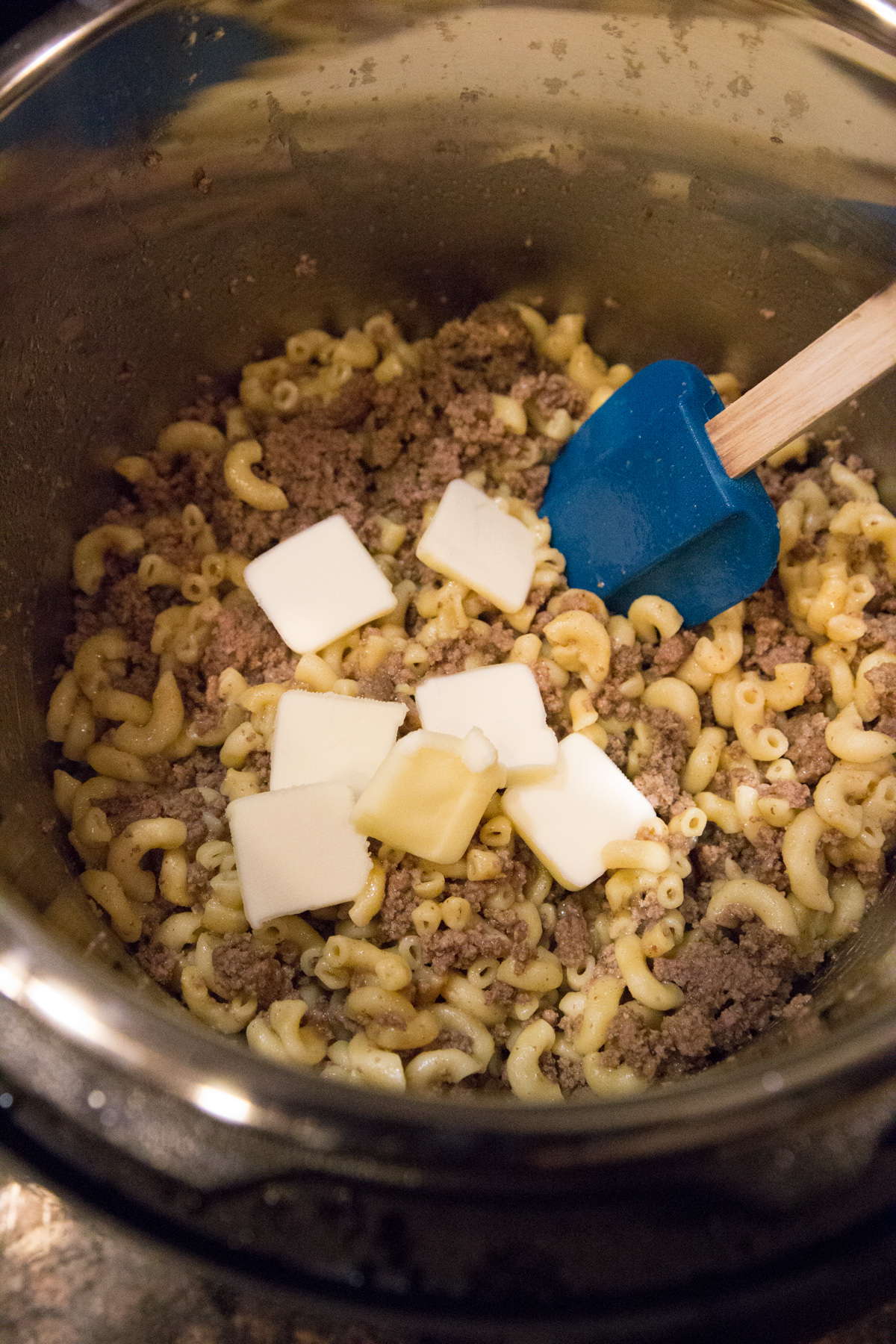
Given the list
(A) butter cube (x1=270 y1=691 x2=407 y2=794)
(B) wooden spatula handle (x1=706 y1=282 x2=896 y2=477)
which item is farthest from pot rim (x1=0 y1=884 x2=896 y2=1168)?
(B) wooden spatula handle (x1=706 y1=282 x2=896 y2=477)

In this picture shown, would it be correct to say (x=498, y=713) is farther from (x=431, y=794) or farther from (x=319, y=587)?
(x=319, y=587)

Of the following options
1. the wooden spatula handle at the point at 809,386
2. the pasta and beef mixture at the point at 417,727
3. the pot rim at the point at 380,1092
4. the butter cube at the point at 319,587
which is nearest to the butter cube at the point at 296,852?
the pasta and beef mixture at the point at 417,727

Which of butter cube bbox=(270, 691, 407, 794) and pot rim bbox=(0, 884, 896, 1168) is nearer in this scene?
pot rim bbox=(0, 884, 896, 1168)

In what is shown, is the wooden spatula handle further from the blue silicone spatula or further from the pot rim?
the pot rim

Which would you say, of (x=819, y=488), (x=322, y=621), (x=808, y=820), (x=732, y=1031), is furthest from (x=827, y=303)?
(x=732, y=1031)

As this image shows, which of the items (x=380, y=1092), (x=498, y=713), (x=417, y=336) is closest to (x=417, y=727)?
(x=498, y=713)

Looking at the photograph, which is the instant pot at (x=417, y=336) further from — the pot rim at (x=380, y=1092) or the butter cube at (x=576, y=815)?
the butter cube at (x=576, y=815)
